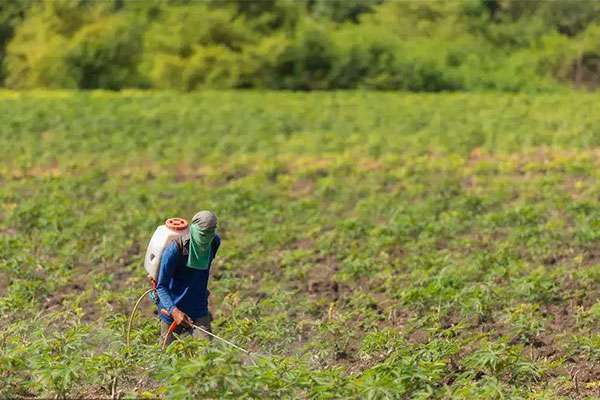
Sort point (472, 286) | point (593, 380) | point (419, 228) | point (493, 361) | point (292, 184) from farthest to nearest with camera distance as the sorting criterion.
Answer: point (292, 184) < point (419, 228) < point (472, 286) < point (593, 380) < point (493, 361)

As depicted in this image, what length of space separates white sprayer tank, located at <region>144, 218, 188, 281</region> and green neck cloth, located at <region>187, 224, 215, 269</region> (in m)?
0.15

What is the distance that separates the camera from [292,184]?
17.1 m

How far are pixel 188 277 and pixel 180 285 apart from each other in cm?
8

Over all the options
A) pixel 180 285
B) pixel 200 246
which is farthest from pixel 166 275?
pixel 200 246

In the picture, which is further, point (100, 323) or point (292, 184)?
point (292, 184)

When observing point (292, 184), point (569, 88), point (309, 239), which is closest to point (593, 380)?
point (309, 239)

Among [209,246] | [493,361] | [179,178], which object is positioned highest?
[209,246]

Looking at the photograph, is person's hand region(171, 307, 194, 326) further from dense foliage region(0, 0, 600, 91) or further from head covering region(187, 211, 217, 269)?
dense foliage region(0, 0, 600, 91)

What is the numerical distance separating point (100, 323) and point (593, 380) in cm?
429

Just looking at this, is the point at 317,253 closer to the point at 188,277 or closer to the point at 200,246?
the point at 188,277

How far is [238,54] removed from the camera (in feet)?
121

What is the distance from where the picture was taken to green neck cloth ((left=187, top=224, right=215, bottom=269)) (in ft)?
22.3

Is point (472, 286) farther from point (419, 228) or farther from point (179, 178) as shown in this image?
point (179, 178)

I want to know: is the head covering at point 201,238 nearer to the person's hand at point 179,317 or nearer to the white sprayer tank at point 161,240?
the white sprayer tank at point 161,240
